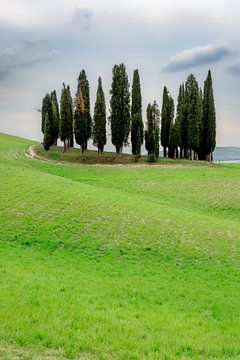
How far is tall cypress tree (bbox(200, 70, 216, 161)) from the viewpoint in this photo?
73.0 m

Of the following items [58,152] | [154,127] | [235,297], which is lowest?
[235,297]

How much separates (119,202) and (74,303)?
17.7 meters

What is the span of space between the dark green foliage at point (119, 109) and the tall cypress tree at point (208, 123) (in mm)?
15709

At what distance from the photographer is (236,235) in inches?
998

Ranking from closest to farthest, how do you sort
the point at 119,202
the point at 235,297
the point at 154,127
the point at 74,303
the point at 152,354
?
the point at 152,354 < the point at 74,303 < the point at 235,297 < the point at 119,202 < the point at 154,127

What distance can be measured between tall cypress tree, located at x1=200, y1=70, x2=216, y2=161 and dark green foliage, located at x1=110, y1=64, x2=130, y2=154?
15709 mm

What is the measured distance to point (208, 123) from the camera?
72938 mm

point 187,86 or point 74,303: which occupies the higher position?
point 187,86

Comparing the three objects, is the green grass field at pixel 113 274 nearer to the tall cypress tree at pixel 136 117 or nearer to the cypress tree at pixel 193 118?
the tall cypress tree at pixel 136 117

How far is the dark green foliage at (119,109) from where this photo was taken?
214ft

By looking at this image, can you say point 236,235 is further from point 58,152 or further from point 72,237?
point 58,152

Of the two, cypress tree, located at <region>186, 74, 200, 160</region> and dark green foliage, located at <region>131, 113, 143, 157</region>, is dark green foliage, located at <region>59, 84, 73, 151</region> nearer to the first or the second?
dark green foliage, located at <region>131, 113, 143, 157</region>

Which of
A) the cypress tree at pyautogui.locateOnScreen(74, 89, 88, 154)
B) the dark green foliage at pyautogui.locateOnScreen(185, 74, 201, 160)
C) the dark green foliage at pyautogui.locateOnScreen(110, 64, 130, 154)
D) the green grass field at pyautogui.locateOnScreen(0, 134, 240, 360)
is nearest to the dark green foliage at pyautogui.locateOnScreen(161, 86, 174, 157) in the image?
the dark green foliage at pyautogui.locateOnScreen(185, 74, 201, 160)

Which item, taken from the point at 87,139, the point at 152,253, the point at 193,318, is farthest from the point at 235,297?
the point at 87,139
